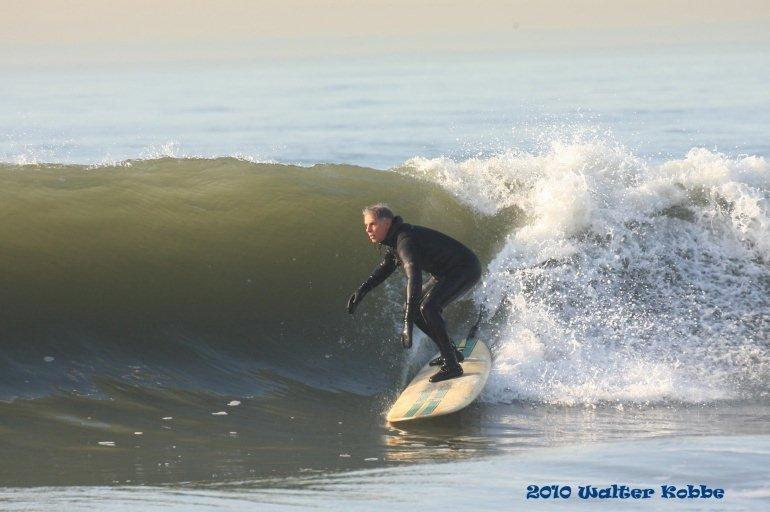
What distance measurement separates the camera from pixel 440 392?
8859 millimetres

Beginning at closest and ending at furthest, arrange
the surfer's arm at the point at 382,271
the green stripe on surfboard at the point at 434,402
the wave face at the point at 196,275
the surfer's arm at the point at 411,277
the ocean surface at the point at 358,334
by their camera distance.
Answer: the ocean surface at the point at 358,334
the green stripe on surfboard at the point at 434,402
the surfer's arm at the point at 411,277
the surfer's arm at the point at 382,271
the wave face at the point at 196,275

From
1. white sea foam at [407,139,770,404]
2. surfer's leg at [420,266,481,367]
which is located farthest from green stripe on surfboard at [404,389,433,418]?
white sea foam at [407,139,770,404]

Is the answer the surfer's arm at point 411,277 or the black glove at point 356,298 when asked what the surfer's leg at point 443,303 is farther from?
the black glove at point 356,298

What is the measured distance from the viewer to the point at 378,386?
32.9 ft

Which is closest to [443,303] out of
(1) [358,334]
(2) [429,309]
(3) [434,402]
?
(2) [429,309]

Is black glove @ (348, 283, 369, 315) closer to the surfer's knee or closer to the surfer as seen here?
the surfer

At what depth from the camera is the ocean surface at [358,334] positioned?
672 centimetres

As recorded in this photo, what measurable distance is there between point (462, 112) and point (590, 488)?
29.4 m

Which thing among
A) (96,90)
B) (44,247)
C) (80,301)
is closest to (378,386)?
(80,301)

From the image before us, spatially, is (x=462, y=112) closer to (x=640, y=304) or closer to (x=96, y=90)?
(x=96, y=90)

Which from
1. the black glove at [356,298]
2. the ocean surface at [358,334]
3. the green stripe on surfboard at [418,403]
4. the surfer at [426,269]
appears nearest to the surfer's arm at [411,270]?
the surfer at [426,269]

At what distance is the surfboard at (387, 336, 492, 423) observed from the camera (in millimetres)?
8547

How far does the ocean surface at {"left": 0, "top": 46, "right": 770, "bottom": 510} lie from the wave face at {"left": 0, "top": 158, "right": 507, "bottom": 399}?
0.10ft

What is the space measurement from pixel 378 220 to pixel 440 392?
146 cm
